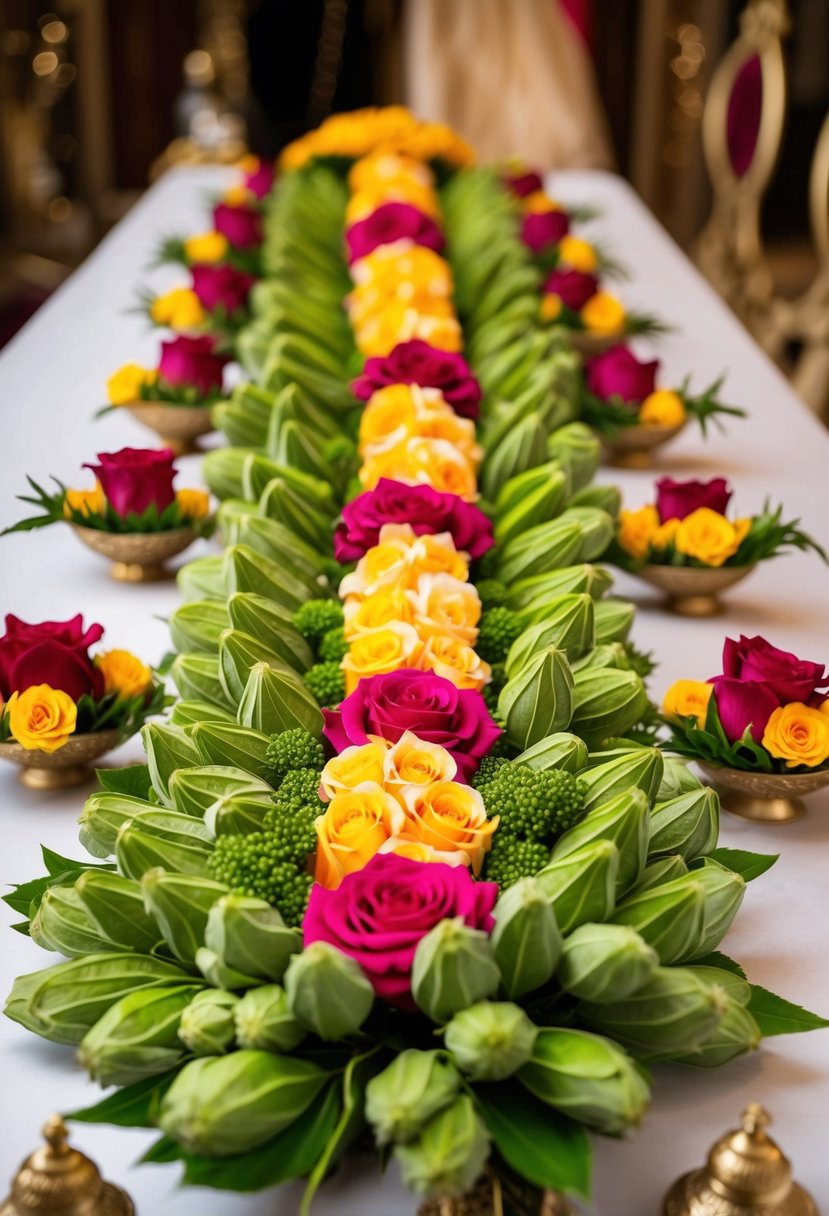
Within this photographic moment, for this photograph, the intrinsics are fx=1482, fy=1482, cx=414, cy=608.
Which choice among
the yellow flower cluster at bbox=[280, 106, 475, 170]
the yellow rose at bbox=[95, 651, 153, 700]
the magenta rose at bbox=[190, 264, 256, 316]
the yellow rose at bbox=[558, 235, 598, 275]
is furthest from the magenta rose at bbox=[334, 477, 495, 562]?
the yellow flower cluster at bbox=[280, 106, 475, 170]

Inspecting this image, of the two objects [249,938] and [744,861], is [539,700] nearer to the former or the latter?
[744,861]

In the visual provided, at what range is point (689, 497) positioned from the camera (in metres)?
1.23

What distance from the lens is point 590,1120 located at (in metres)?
0.58

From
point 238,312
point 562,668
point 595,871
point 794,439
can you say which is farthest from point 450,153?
point 595,871

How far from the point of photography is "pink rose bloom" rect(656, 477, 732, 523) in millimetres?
1231

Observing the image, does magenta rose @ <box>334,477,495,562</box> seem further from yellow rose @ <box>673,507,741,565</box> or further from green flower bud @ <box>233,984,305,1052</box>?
green flower bud @ <box>233,984,305,1052</box>

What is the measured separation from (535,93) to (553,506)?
11.4 ft

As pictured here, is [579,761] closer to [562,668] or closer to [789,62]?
[562,668]

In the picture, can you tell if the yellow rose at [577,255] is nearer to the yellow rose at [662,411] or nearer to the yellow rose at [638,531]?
the yellow rose at [662,411]

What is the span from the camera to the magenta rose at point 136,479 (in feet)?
4.06

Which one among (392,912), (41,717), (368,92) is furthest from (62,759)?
(368,92)

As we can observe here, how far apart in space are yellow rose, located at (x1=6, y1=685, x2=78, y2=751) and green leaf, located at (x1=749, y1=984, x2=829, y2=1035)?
0.44 meters

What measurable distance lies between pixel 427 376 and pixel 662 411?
37 cm

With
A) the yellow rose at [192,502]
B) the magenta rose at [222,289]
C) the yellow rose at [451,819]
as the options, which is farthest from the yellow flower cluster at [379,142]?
the yellow rose at [451,819]
